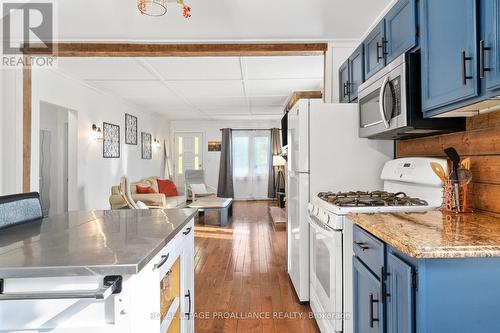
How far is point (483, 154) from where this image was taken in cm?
165

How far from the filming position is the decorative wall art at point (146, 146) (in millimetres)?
7391

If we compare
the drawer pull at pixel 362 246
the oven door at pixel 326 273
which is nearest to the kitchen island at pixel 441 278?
the drawer pull at pixel 362 246

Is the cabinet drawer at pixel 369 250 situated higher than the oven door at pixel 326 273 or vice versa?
the cabinet drawer at pixel 369 250

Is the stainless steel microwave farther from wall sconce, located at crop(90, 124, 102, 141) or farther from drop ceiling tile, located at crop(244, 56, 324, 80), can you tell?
wall sconce, located at crop(90, 124, 102, 141)

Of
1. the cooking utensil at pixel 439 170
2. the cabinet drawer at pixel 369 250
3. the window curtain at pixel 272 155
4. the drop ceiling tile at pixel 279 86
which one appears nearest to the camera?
the cabinet drawer at pixel 369 250

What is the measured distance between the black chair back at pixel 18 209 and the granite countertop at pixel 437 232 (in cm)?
160

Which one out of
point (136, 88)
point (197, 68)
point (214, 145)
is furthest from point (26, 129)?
point (214, 145)

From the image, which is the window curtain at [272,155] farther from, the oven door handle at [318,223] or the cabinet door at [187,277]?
the cabinet door at [187,277]

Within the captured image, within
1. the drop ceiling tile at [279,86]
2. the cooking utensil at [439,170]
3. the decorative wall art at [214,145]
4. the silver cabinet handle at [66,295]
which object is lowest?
the silver cabinet handle at [66,295]

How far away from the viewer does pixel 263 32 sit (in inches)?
116

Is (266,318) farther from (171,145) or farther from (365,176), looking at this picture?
(171,145)

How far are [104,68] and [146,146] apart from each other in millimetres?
3425

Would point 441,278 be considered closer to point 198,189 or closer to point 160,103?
point 160,103

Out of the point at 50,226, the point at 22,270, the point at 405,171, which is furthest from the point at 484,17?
the point at 50,226
